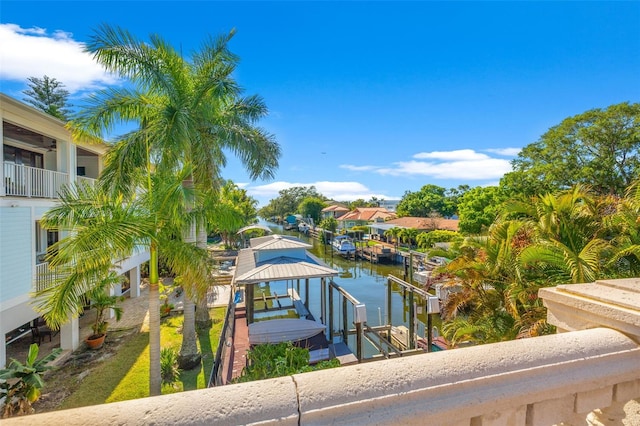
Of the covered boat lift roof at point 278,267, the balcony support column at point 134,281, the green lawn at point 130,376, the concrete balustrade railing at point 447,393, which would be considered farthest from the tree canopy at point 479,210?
the concrete balustrade railing at point 447,393

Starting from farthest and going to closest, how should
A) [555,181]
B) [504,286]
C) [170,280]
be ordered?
[555,181] < [170,280] < [504,286]

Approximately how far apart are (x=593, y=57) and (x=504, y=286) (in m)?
11.3

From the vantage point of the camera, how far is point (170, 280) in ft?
70.7

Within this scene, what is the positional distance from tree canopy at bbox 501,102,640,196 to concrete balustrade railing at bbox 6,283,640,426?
23910mm

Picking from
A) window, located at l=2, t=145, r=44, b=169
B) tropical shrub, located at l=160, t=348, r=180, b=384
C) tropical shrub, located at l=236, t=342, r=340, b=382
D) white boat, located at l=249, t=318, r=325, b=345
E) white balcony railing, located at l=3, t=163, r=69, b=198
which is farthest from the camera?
window, located at l=2, t=145, r=44, b=169

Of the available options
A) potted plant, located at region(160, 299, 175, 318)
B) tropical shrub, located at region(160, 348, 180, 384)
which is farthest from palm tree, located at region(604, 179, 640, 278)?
potted plant, located at region(160, 299, 175, 318)

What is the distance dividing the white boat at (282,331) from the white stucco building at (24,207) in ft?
20.4

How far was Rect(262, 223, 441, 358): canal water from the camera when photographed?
724 inches

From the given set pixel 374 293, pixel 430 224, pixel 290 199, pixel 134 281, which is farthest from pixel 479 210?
pixel 290 199

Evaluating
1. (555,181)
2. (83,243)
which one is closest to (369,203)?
(555,181)

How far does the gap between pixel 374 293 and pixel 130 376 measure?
18.9 meters

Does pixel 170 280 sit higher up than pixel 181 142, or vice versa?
pixel 181 142

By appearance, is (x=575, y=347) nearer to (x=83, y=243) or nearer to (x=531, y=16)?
(x=83, y=243)

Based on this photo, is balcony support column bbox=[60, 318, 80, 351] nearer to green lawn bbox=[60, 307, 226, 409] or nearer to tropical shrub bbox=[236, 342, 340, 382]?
green lawn bbox=[60, 307, 226, 409]
